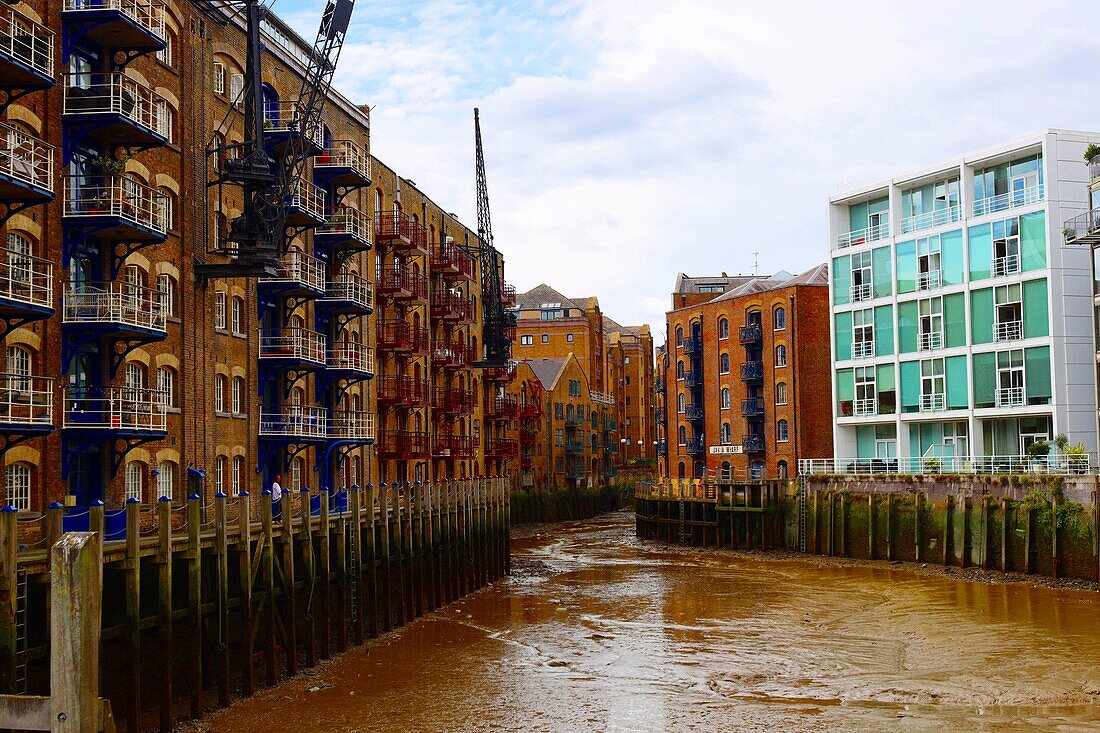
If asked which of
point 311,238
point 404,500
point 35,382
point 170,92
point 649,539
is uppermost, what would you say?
point 170,92

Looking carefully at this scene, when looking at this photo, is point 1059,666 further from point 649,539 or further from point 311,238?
point 649,539

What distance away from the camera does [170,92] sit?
30.8 metres

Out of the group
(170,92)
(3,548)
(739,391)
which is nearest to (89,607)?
(3,548)

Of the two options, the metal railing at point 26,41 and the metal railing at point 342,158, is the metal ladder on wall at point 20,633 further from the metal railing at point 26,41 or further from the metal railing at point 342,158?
the metal railing at point 342,158

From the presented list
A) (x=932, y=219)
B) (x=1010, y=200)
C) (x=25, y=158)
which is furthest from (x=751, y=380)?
(x=25, y=158)

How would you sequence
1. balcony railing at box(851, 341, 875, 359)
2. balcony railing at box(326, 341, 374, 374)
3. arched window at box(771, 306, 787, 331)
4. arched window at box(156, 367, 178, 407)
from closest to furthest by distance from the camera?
arched window at box(156, 367, 178, 407), balcony railing at box(326, 341, 374, 374), balcony railing at box(851, 341, 875, 359), arched window at box(771, 306, 787, 331)

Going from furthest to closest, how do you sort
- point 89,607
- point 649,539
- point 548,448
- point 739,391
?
point 548,448 → point 739,391 → point 649,539 → point 89,607

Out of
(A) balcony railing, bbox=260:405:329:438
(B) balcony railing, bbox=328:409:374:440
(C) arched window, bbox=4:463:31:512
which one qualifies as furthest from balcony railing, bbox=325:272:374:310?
(C) arched window, bbox=4:463:31:512

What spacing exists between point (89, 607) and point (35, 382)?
20.3 m

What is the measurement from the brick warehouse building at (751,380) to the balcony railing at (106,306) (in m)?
36.1

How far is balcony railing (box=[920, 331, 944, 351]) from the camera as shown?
5041 cm

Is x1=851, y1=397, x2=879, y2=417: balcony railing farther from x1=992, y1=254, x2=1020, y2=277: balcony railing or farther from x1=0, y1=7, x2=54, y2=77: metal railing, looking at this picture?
x1=0, y1=7, x2=54, y2=77: metal railing

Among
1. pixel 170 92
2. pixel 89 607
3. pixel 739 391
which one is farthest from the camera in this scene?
pixel 739 391

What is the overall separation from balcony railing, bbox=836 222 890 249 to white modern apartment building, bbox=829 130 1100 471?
0.22 ft
